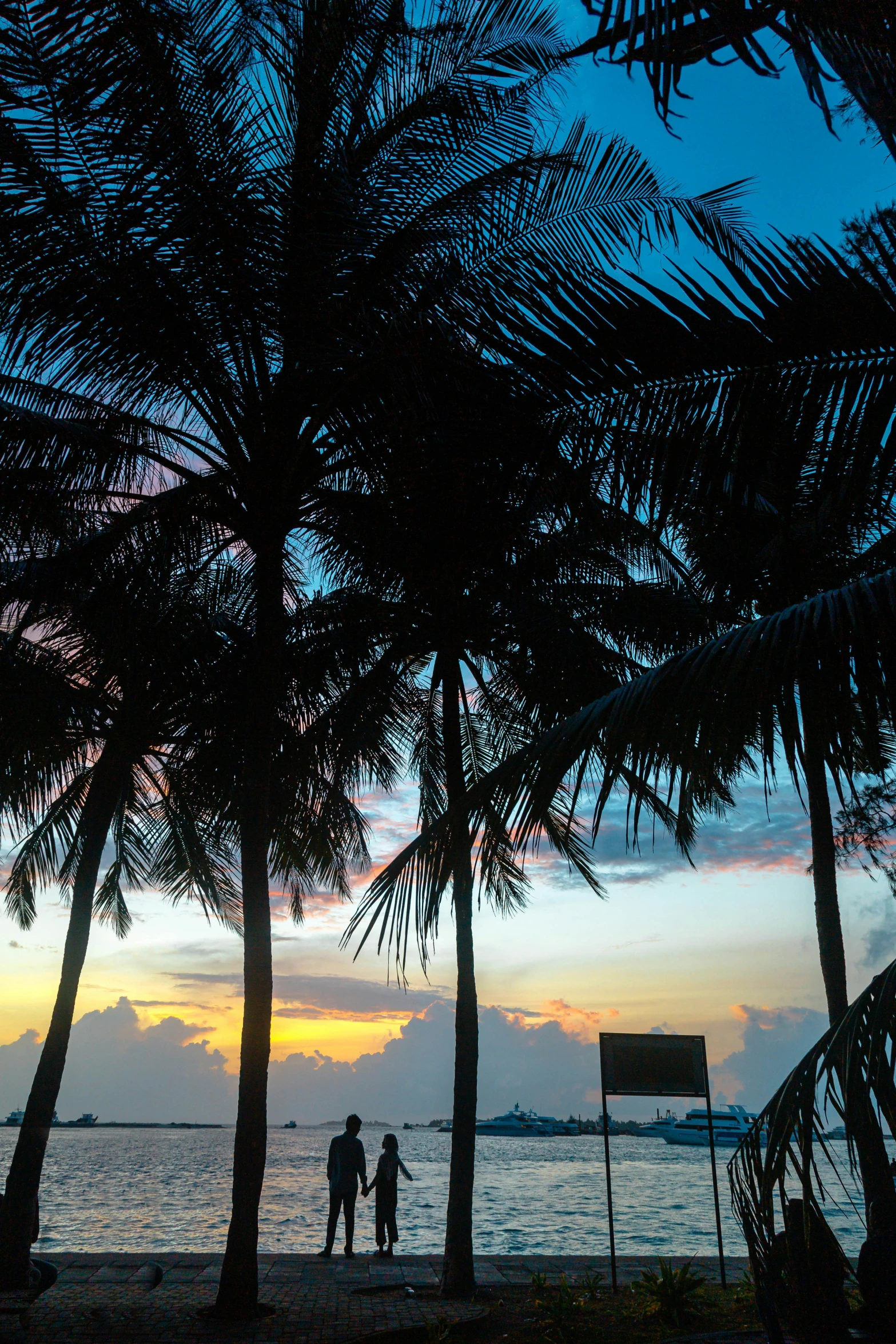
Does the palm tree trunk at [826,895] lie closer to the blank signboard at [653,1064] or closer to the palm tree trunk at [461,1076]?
the blank signboard at [653,1064]

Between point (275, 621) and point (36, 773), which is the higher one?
point (275, 621)

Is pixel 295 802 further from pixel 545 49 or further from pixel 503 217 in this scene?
pixel 545 49

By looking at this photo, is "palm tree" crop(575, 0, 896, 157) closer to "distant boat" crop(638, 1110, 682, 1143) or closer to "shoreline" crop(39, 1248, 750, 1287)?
"shoreline" crop(39, 1248, 750, 1287)

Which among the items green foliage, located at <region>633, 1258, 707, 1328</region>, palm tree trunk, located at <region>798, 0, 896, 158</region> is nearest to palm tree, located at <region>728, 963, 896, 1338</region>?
palm tree trunk, located at <region>798, 0, 896, 158</region>

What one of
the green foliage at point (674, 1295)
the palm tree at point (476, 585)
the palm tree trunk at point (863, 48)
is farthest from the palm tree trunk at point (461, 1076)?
the palm tree trunk at point (863, 48)

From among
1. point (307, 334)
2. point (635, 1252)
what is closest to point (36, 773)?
point (307, 334)

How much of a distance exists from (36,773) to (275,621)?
423cm

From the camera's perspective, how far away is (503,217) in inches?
269

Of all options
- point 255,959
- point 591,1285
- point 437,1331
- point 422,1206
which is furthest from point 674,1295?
point 422,1206

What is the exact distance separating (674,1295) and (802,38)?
8762 mm

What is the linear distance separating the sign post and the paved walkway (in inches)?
80.6

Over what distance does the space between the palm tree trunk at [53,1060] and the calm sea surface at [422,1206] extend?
699cm

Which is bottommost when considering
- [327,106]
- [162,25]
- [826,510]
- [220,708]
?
[826,510]

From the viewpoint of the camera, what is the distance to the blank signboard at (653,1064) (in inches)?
391
